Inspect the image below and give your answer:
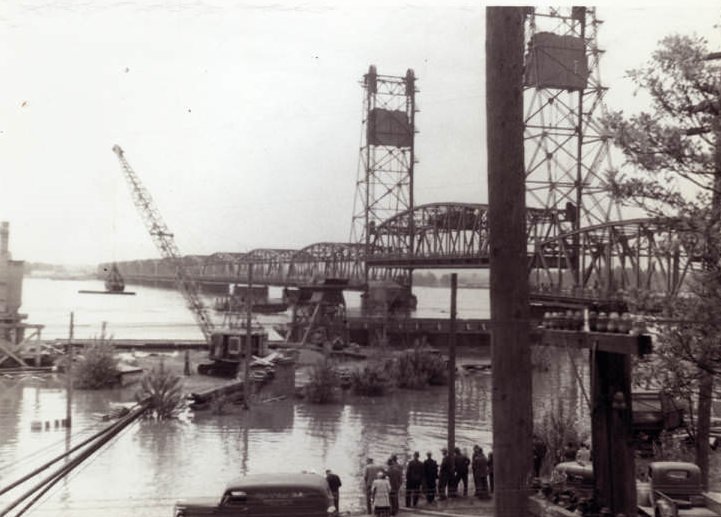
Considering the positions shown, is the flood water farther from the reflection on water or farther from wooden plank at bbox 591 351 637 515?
wooden plank at bbox 591 351 637 515

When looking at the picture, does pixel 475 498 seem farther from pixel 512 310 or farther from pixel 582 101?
pixel 582 101

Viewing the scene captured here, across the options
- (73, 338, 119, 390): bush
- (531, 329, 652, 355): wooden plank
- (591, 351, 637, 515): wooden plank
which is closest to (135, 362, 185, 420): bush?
(73, 338, 119, 390): bush

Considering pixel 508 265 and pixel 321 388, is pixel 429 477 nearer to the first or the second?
pixel 508 265

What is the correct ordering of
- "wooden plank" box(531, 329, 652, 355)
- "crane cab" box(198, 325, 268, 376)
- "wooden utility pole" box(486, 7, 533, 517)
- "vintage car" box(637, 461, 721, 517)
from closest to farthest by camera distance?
"wooden utility pole" box(486, 7, 533, 517) < "wooden plank" box(531, 329, 652, 355) < "vintage car" box(637, 461, 721, 517) < "crane cab" box(198, 325, 268, 376)

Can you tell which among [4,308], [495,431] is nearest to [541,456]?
[495,431]

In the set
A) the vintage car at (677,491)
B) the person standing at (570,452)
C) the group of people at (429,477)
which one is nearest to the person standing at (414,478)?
the group of people at (429,477)
